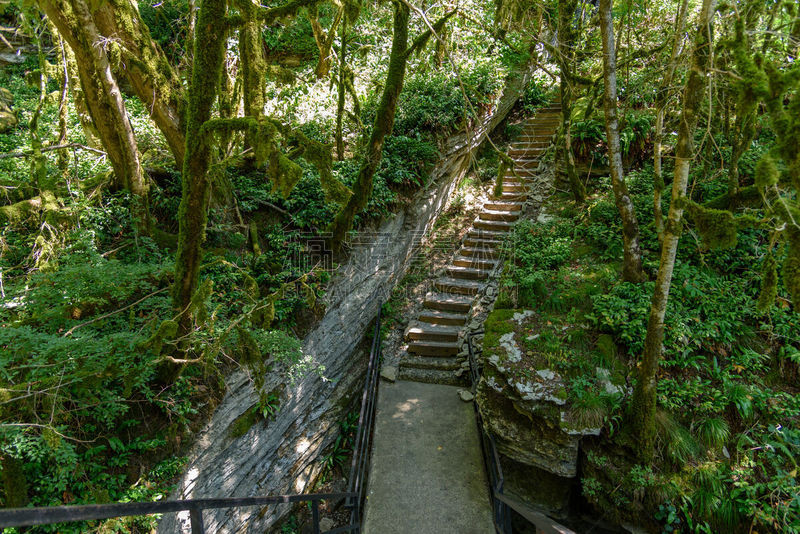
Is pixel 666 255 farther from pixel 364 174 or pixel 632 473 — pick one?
pixel 364 174

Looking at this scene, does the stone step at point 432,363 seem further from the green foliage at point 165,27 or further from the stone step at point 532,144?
the green foliage at point 165,27

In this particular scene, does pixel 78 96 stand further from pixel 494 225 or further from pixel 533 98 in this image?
pixel 533 98

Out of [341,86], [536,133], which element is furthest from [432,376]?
[536,133]

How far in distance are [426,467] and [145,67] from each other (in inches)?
251

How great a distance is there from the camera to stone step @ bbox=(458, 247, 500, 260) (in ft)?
27.6

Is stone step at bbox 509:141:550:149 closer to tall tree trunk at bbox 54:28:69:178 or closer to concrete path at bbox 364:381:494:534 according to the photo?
concrete path at bbox 364:381:494:534

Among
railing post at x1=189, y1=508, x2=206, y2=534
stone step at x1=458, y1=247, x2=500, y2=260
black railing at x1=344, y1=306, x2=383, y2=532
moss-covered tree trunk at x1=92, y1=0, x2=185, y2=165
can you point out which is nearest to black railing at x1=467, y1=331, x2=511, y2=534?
black railing at x1=344, y1=306, x2=383, y2=532

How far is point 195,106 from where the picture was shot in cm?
347

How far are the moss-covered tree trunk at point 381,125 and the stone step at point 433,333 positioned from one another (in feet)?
7.17

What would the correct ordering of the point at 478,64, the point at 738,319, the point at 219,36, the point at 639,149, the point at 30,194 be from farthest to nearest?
the point at 478,64
the point at 639,149
the point at 30,194
the point at 738,319
the point at 219,36

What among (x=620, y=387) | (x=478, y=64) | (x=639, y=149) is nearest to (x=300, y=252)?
(x=620, y=387)

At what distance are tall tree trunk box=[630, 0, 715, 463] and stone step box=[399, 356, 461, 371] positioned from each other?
3.06 meters

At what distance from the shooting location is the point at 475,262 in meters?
8.32

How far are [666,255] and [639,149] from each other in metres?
4.61
